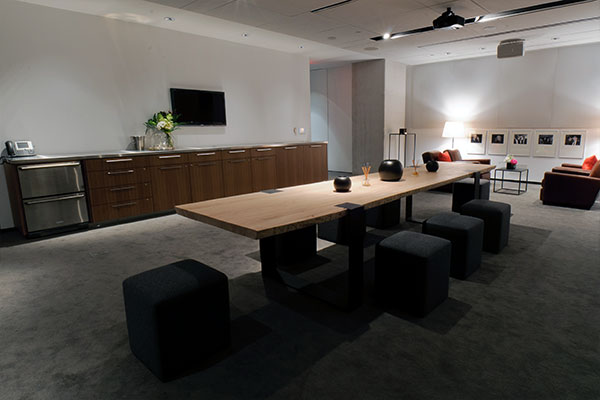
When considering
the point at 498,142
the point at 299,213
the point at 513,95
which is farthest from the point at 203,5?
the point at 498,142

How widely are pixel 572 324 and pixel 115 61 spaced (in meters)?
5.80

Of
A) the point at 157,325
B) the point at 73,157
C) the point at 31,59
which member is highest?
the point at 31,59

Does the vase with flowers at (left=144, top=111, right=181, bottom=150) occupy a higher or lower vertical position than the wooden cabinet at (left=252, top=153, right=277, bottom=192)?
higher

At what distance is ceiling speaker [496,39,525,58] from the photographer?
6.61 metres

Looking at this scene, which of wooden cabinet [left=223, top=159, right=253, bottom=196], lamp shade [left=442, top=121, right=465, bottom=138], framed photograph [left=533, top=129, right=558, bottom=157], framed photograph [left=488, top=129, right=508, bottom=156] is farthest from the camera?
lamp shade [left=442, top=121, right=465, bottom=138]

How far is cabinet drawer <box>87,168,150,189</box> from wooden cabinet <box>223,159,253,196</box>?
1.24 m

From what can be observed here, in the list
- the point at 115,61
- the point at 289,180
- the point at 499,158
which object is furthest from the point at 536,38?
the point at 115,61

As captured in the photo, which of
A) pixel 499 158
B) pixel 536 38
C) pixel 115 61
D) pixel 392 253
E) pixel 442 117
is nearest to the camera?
pixel 392 253

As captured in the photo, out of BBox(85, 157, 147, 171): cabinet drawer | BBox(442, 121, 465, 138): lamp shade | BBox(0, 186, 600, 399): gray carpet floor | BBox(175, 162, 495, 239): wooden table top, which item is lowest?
BBox(0, 186, 600, 399): gray carpet floor

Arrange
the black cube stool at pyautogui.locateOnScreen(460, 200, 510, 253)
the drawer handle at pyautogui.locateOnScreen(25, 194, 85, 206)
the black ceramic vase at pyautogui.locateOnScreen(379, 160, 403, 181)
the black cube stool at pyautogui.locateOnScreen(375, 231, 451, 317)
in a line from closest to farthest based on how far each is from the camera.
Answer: the black cube stool at pyautogui.locateOnScreen(375, 231, 451, 317), the black ceramic vase at pyautogui.locateOnScreen(379, 160, 403, 181), the black cube stool at pyautogui.locateOnScreen(460, 200, 510, 253), the drawer handle at pyautogui.locateOnScreen(25, 194, 85, 206)

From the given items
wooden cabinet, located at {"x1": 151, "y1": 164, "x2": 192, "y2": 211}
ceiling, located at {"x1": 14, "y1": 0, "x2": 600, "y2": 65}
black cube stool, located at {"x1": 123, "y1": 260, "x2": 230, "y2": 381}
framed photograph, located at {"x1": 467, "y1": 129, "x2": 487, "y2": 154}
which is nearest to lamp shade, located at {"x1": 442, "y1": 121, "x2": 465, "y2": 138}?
framed photograph, located at {"x1": 467, "y1": 129, "x2": 487, "y2": 154}

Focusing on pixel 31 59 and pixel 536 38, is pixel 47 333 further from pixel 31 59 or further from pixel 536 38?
pixel 536 38

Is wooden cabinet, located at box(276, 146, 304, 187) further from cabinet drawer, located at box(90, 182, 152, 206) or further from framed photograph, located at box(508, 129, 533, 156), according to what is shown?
framed photograph, located at box(508, 129, 533, 156)

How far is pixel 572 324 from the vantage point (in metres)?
2.31
